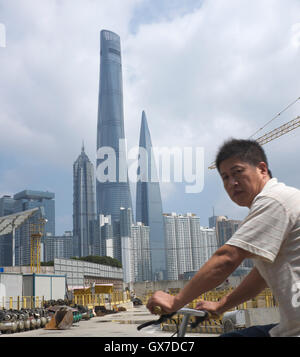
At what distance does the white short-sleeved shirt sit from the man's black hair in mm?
288

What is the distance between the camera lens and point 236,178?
1719 millimetres

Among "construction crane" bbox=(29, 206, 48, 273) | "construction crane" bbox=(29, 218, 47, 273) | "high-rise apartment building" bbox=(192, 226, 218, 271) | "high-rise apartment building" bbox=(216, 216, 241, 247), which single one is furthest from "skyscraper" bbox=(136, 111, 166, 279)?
"construction crane" bbox=(29, 218, 47, 273)

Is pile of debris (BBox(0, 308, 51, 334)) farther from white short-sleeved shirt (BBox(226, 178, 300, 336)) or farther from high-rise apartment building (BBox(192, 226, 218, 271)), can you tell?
high-rise apartment building (BBox(192, 226, 218, 271))

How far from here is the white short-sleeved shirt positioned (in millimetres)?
1418

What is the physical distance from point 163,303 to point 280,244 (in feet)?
1.45

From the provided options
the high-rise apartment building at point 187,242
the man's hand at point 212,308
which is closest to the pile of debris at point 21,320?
the man's hand at point 212,308

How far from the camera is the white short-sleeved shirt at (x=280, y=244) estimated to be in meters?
1.42

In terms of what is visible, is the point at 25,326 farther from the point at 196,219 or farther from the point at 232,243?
the point at 196,219

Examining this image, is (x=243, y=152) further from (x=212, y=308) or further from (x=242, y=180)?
(x=212, y=308)

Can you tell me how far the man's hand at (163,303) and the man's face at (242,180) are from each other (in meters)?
0.50

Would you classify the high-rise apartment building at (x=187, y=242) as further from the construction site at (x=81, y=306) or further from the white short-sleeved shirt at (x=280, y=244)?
the white short-sleeved shirt at (x=280, y=244)

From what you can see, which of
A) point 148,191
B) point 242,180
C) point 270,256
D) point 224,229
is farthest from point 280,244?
point 148,191

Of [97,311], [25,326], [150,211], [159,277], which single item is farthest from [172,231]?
[25,326]
